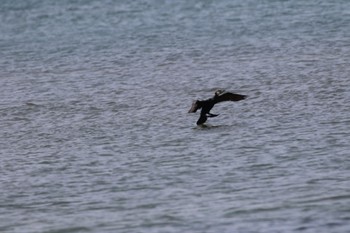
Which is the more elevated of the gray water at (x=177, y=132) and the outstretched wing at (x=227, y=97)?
the outstretched wing at (x=227, y=97)

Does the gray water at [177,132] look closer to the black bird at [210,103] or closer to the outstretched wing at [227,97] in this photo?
the black bird at [210,103]

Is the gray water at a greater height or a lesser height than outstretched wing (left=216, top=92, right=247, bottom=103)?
lesser

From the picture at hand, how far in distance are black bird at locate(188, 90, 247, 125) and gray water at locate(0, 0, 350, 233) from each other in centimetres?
20

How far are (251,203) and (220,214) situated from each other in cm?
49

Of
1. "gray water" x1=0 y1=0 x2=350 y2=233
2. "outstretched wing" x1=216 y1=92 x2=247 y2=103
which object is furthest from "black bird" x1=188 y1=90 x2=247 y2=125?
"gray water" x1=0 y1=0 x2=350 y2=233

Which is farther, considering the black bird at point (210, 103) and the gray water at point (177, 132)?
the black bird at point (210, 103)

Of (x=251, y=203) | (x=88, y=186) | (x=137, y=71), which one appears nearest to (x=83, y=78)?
(x=137, y=71)

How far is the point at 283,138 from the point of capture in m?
17.3

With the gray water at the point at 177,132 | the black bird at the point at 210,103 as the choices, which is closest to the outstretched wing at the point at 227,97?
the black bird at the point at 210,103

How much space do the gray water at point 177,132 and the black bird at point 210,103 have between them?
20 centimetres

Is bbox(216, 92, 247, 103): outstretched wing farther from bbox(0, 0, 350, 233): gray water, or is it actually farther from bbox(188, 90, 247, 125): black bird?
bbox(0, 0, 350, 233): gray water

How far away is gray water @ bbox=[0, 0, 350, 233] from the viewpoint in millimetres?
13805

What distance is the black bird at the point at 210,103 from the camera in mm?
18203

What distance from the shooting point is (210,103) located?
18.3 m
